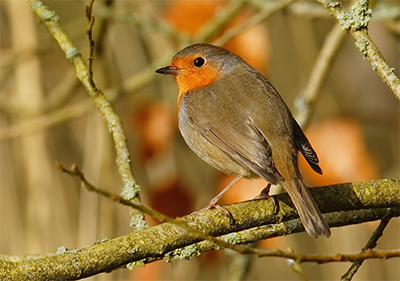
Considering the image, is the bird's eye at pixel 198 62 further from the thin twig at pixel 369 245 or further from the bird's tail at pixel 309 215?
the thin twig at pixel 369 245

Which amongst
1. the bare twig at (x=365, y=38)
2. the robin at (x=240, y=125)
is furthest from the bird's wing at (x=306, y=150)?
the bare twig at (x=365, y=38)

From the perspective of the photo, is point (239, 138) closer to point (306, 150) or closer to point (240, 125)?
point (240, 125)

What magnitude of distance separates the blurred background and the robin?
495 mm

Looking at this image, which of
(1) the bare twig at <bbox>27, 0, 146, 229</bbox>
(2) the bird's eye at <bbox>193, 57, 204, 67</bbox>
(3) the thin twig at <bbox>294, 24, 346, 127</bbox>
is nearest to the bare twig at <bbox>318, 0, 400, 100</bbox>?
(1) the bare twig at <bbox>27, 0, 146, 229</bbox>

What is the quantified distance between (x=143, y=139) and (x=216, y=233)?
2361 mm

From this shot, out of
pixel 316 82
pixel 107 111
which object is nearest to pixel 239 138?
pixel 107 111

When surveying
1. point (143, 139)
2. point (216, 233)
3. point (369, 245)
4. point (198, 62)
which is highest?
point (143, 139)


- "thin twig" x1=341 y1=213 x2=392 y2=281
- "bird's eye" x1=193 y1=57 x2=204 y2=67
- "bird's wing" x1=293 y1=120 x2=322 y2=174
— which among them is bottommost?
"thin twig" x1=341 y1=213 x2=392 y2=281

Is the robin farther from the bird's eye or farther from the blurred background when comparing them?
the blurred background

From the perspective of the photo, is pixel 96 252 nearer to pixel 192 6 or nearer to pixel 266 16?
pixel 266 16

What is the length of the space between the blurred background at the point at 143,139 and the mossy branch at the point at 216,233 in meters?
0.95

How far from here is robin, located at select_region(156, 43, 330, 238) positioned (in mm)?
2791

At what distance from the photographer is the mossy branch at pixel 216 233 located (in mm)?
1879

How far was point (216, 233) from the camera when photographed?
220 centimetres
